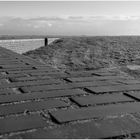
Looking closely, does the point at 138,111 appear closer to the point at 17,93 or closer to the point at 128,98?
the point at 128,98

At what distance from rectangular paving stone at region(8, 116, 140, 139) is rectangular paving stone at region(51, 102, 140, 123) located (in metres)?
0.09

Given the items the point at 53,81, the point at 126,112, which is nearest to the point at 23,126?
the point at 126,112

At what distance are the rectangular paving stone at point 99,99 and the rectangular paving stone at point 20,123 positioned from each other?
0.43 metres

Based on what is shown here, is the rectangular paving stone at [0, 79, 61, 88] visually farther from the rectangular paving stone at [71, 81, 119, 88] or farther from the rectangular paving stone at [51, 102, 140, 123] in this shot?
the rectangular paving stone at [51, 102, 140, 123]

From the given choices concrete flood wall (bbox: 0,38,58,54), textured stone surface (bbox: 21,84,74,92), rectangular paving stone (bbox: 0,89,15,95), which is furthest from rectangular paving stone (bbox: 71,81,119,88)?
concrete flood wall (bbox: 0,38,58,54)

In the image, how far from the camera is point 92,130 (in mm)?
1450

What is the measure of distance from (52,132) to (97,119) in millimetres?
351

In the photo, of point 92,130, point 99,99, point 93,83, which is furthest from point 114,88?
point 92,130

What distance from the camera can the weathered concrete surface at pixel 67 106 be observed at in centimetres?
145

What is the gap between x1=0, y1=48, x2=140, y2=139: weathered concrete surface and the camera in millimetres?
1446

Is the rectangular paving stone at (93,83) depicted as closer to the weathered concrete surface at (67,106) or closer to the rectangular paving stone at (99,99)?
the weathered concrete surface at (67,106)

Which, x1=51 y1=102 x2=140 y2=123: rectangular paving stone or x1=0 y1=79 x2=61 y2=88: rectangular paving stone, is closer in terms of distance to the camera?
x1=51 y1=102 x2=140 y2=123: rectangular paving stone

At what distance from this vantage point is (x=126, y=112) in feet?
5.80

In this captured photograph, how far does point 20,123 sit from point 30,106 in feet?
1.05
